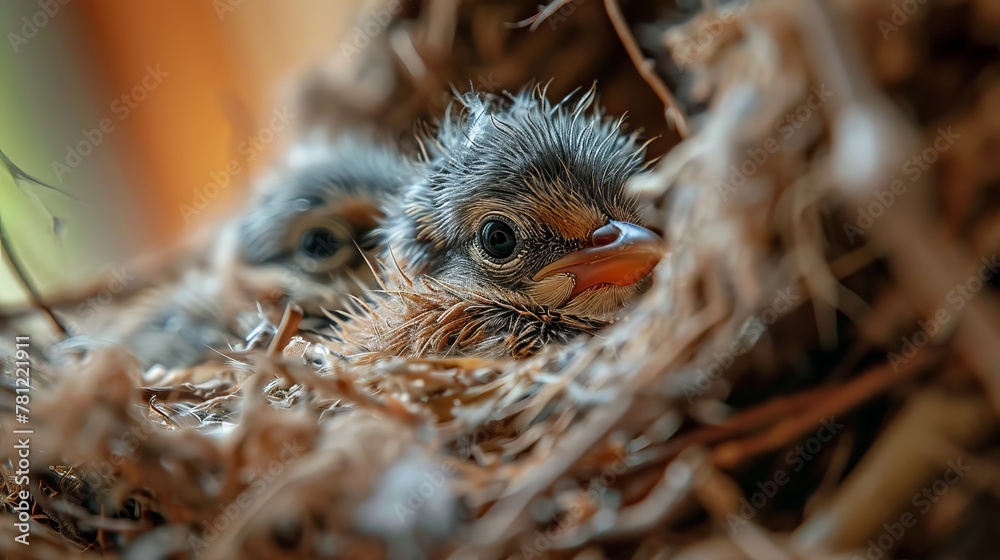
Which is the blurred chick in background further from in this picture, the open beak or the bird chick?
the open beak

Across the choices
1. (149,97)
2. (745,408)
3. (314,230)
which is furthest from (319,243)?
(745,408)

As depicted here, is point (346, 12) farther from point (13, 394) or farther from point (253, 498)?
point (253, 498)

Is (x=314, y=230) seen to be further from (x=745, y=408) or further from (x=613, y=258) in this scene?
(x=745, y=408)

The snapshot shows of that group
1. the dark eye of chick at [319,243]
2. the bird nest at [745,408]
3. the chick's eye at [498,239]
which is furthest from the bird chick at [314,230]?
the bird nest at [745,408]

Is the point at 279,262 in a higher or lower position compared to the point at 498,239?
higher

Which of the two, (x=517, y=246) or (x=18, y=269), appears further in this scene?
(x=517, y=246)

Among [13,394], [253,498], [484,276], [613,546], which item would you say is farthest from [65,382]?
[484,276]

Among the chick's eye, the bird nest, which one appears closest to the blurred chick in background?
the chick's eye
